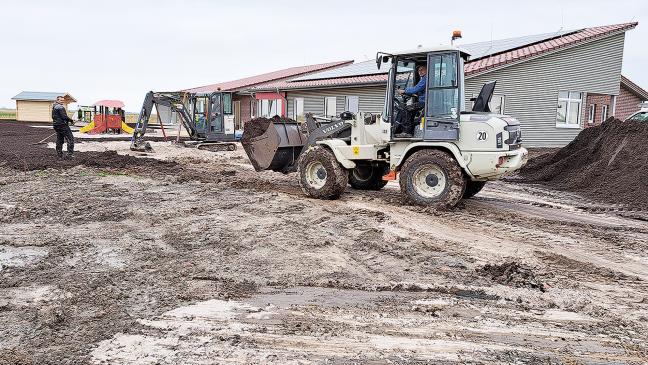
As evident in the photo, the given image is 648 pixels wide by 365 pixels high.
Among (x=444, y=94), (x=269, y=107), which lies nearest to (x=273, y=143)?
→ (x=444, y=94)

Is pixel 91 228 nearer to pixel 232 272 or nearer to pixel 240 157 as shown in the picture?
pixel 232 272

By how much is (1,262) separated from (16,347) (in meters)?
2.71

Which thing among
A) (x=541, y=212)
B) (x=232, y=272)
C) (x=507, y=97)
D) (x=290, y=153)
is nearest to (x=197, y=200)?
(x=290, y=153)

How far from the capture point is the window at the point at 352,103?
25125 mm

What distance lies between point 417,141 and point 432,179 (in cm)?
70

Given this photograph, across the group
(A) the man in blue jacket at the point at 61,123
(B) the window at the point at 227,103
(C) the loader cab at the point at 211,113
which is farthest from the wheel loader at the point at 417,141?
(B) the window at the point at 227,103

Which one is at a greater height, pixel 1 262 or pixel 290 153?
pixel 290 153

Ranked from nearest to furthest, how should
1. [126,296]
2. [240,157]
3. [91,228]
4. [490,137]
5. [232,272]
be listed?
1. [126,296]
2. [232,272]
3. [91,228]
4. [490,137]
5. [240,157]

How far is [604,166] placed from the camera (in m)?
13.0

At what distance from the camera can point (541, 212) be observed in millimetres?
9773

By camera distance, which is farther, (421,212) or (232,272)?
(421,212)

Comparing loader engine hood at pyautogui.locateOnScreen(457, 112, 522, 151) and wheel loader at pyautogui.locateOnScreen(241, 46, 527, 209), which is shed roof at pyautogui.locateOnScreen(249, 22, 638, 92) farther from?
loader engine hood at pyautogui.locateOnScreen(457, 112, 522, 151)

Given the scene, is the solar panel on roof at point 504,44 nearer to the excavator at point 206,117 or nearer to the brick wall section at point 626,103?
the brick wall section at point 626,103

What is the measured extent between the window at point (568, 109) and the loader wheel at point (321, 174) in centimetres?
1533
